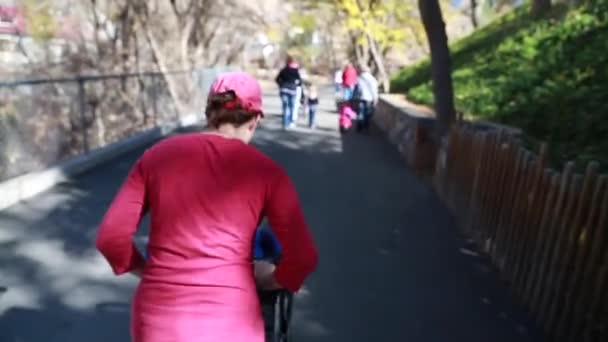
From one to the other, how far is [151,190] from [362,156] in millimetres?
13055

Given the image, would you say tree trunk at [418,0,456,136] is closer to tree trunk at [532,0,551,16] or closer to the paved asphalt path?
the paved asphalt path

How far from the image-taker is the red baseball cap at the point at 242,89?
273 cm

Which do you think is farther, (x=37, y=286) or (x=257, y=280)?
(x=37, y=286)

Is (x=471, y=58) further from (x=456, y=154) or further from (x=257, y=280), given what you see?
(x=257, y=280)

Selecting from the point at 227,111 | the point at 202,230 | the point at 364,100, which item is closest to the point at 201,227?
the point at 202,230

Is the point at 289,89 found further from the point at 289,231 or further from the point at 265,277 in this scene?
the point at 289,231

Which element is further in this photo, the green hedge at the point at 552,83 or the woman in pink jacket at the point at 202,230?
the green hedge at the point at 552,83

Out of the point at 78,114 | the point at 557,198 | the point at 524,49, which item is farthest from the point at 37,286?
the point at 524,49

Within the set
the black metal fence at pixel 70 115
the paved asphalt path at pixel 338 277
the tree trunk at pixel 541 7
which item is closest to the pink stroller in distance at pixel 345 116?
the black metal fence at pixel 70 115

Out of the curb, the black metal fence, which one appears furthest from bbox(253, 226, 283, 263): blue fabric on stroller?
the black metal fence

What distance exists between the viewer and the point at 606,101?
10602 millimetres

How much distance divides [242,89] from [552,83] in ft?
37.2

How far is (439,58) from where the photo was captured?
43.2 ft

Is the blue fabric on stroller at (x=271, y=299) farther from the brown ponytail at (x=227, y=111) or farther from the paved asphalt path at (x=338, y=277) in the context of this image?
the paved asphalt path at (x=338, y=277)
